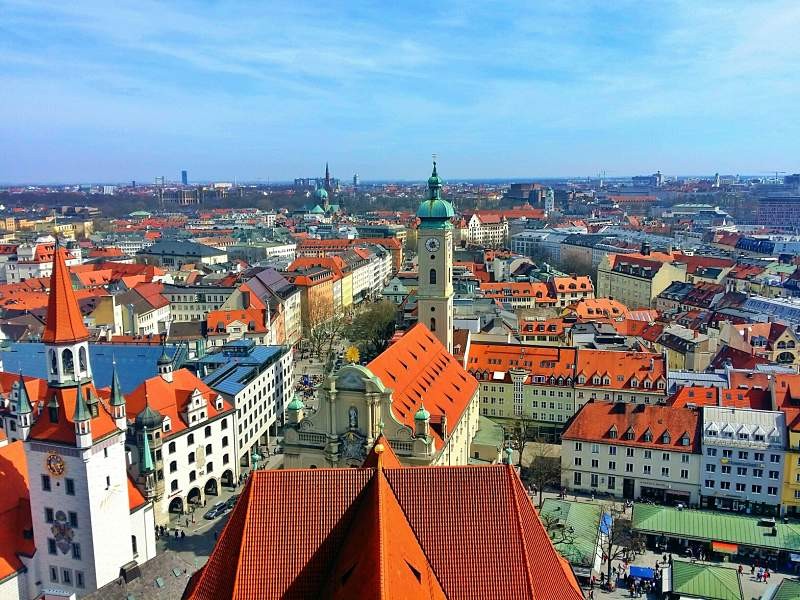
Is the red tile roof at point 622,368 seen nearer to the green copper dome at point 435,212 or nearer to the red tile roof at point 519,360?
the red tile roof at point 519,360

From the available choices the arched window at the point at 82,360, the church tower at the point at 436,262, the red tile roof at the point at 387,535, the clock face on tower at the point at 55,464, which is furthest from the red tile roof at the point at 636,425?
the clock face on tower at the point at 55,464

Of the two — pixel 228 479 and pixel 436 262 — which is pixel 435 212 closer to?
pixel 436 262

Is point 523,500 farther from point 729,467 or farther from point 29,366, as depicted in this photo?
point 29,366

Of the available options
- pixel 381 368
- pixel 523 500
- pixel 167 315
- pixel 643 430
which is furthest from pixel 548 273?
pixel 523 500

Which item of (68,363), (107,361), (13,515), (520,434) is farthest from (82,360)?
(520,434)

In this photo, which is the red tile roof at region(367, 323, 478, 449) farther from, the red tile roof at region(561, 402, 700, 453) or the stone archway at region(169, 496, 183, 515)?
the stone archway at region(169, 496, 183, 515)
